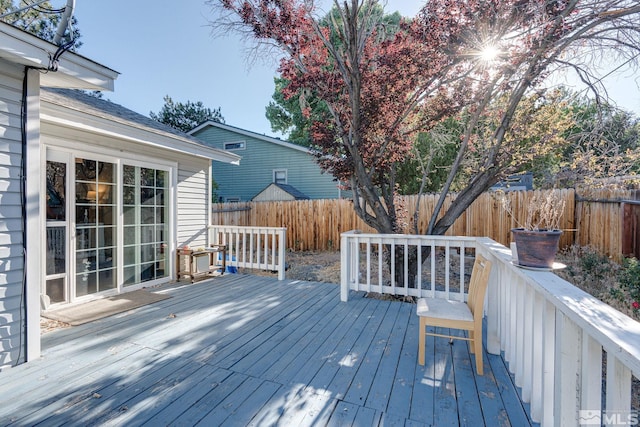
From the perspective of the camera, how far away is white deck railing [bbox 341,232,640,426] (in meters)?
0.89

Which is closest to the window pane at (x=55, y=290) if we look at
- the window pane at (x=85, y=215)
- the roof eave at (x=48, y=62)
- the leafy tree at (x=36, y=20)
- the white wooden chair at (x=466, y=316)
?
the window pane at (x=85, y=215)

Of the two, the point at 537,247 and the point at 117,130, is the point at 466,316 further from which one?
the point at 117,130

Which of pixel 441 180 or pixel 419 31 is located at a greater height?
pixel 419 31

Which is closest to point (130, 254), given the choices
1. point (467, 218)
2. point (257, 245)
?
point (257, 245)

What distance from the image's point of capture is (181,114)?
21.9 m

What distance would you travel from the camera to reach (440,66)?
4.04 metres

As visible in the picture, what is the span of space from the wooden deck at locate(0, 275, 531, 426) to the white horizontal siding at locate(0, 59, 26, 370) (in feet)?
0.81

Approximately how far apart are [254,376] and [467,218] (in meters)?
7.35

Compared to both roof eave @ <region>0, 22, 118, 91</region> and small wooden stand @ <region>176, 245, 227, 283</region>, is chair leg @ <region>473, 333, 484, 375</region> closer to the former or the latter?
roof eave @ <region>0, 22, 118, 91</region>

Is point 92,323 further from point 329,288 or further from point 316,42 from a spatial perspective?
point 316,42

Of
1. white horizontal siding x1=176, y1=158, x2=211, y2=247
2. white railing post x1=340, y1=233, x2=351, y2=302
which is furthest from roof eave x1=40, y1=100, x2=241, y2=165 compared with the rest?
white railing post x1=340, y1=233, x2=351, y2=302

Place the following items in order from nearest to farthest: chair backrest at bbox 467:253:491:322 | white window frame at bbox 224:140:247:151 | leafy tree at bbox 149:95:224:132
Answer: chair backrest at bbox 467:253:491:322 < white window frame at bbox 224:140:247:151 < leafy tree at bbox 149:95:224:132

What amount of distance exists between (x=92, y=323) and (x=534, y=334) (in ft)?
13.4

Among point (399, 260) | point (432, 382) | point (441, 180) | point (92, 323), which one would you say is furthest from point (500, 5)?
point (441, 180)
